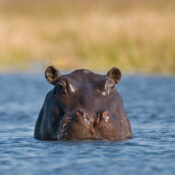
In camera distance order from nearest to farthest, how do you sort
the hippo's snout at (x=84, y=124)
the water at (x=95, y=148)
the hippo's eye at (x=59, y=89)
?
1. the water at (x=95, y=148)
2. the hippo's snout at (x=84, y=124)
3. the hippo's eye at (x=59, y=89)

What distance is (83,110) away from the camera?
789 cm

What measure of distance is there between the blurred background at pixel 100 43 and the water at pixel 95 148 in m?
5.57

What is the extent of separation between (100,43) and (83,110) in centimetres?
Result: 1327

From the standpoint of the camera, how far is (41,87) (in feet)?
56.1

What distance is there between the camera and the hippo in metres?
7.79

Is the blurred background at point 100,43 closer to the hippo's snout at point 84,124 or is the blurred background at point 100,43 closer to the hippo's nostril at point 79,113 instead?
the hippo's snout at point 84,124

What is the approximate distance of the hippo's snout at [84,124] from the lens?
7.71 meters

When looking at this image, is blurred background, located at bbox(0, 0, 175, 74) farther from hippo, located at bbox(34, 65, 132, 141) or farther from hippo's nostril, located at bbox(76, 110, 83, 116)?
hippo's nostril, located at bbox(76, 110, 83, 116)

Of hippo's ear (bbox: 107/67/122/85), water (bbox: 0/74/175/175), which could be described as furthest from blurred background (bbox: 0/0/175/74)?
hippo's ear (bbox: 107/67/122/85)

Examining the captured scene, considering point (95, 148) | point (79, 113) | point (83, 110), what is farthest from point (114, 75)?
point (95, 148)

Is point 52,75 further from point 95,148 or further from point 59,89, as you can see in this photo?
point 95,148

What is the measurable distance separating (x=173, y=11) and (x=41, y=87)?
261 inches

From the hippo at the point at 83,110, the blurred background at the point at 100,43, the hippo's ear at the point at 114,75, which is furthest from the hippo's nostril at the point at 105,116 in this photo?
the blurred background at the point at 100,43

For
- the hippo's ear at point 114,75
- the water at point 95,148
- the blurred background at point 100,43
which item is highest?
the blurred background at point 100,43
